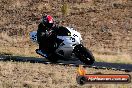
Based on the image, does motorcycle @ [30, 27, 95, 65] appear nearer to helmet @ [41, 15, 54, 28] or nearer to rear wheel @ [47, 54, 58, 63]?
rear wheel @ [47, 54, 58, 63]

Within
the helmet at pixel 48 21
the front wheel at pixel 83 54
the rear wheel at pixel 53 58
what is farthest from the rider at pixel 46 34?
the front wheel at pixel 83 54

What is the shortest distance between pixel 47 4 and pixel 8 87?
116 feet

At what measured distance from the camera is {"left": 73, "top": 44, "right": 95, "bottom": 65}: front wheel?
18625 mm

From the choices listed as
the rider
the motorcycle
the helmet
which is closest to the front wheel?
the motorcycle

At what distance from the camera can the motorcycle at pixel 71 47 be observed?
18672 mm

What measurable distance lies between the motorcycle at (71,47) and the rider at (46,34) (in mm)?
280

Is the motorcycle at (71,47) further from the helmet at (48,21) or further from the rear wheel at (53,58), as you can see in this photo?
the helmet at (48,21)

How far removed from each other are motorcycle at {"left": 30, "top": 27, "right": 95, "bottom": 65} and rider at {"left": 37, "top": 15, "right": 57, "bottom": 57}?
0.92 feet

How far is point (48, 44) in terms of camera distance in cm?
1936

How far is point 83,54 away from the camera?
18.6 meters

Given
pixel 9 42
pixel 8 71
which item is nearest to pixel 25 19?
pixel 9 42

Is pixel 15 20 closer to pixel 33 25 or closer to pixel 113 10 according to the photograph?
pixel 33 25

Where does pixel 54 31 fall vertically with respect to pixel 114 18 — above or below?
above

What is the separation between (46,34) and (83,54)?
192 cm
